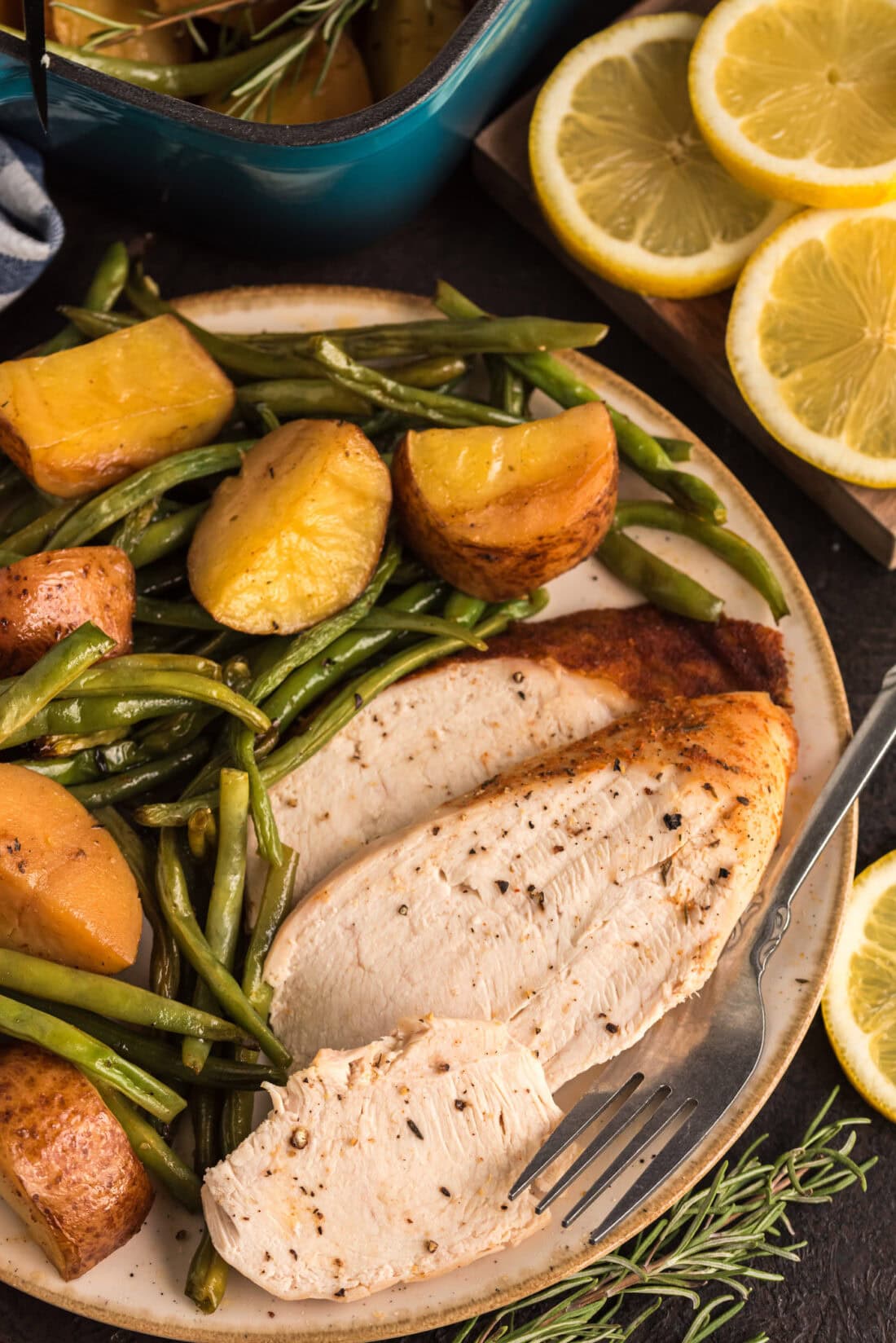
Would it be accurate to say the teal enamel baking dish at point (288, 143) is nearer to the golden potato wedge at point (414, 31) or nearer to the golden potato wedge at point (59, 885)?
the golden potato wedge at point (414, 31)

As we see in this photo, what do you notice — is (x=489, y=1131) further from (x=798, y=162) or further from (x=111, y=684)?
(x=798, y=162)

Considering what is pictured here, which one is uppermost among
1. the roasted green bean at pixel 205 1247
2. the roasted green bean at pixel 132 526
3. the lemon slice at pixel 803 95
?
the lemon slice at pixel 803 95

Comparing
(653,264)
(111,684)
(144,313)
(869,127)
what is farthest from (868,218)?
(111,684)

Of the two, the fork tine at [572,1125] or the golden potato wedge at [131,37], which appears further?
the golden potato wedge at [131,37]

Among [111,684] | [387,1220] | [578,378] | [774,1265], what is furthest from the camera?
[578,378]

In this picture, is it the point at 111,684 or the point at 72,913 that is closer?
the point at 72,913

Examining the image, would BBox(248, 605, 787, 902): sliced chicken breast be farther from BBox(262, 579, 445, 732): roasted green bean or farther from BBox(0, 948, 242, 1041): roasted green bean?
BBox(0, 948, 242, 1041): roasted green bean

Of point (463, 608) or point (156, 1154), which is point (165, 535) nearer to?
point (463, 608)

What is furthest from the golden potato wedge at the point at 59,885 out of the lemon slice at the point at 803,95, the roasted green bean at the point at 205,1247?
the lemon slice at the point at 803,95
